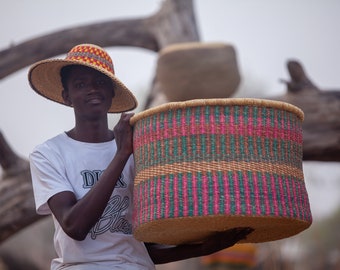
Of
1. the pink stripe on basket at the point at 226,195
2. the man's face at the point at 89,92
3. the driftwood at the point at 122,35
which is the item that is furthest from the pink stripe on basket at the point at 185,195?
the driftwood at the point at 122,35

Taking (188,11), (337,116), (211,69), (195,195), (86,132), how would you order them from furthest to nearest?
1. (188,11)
2. (211,69)
3. (337,116)
4. (86,132)
5. (195,195)

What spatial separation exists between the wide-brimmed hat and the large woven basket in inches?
10.5

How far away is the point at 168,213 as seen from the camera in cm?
212

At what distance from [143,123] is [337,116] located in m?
3.21

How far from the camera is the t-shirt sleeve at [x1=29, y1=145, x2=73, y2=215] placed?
7.39 feet

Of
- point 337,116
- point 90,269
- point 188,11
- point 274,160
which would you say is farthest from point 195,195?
point 188,11

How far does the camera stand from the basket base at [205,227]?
2.12 meters

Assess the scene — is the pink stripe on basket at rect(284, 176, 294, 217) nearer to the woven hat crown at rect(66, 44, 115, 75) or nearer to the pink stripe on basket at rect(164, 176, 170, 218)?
the pink stripe on basket at rect(164, 176, 170, 218)

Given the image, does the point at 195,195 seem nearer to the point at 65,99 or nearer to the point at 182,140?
the point at 182,140

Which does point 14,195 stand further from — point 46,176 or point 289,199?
point 289,199

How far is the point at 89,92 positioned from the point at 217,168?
55cm

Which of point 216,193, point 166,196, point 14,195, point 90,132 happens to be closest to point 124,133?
point 90,132

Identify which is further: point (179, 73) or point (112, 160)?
point (179, 73)

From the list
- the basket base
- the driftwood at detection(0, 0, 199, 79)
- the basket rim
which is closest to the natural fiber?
the driftwood at detection(0, 0, 199, 79)
